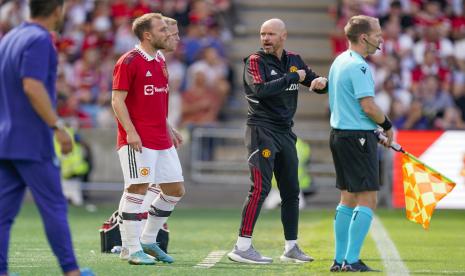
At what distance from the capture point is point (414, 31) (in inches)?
944

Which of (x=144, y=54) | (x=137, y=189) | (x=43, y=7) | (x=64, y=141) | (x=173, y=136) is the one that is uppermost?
(x=43, y=7)

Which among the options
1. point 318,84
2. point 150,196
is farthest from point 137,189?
point 318,84

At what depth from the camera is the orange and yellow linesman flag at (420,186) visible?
33.2ft

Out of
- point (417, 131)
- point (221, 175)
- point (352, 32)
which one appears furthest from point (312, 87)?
point (221, 175)

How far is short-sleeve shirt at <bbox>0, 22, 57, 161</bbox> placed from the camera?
7656 mm

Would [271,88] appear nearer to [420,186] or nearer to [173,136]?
[173,136]

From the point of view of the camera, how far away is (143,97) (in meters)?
10.3

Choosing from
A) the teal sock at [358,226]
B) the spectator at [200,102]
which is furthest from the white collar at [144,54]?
the spectator at [200,102]

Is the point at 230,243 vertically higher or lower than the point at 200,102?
lower

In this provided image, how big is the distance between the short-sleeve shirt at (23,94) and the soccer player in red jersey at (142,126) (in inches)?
93.2

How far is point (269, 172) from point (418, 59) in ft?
44.0

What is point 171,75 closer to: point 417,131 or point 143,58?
point 417,131

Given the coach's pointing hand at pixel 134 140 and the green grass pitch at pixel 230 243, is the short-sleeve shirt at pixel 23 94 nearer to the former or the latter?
the green grass pitch at pixel 230 243

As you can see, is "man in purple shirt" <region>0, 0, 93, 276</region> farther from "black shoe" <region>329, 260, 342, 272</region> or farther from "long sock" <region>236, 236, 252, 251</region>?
"long sock" <region>236, 236, 252, 251</region>
